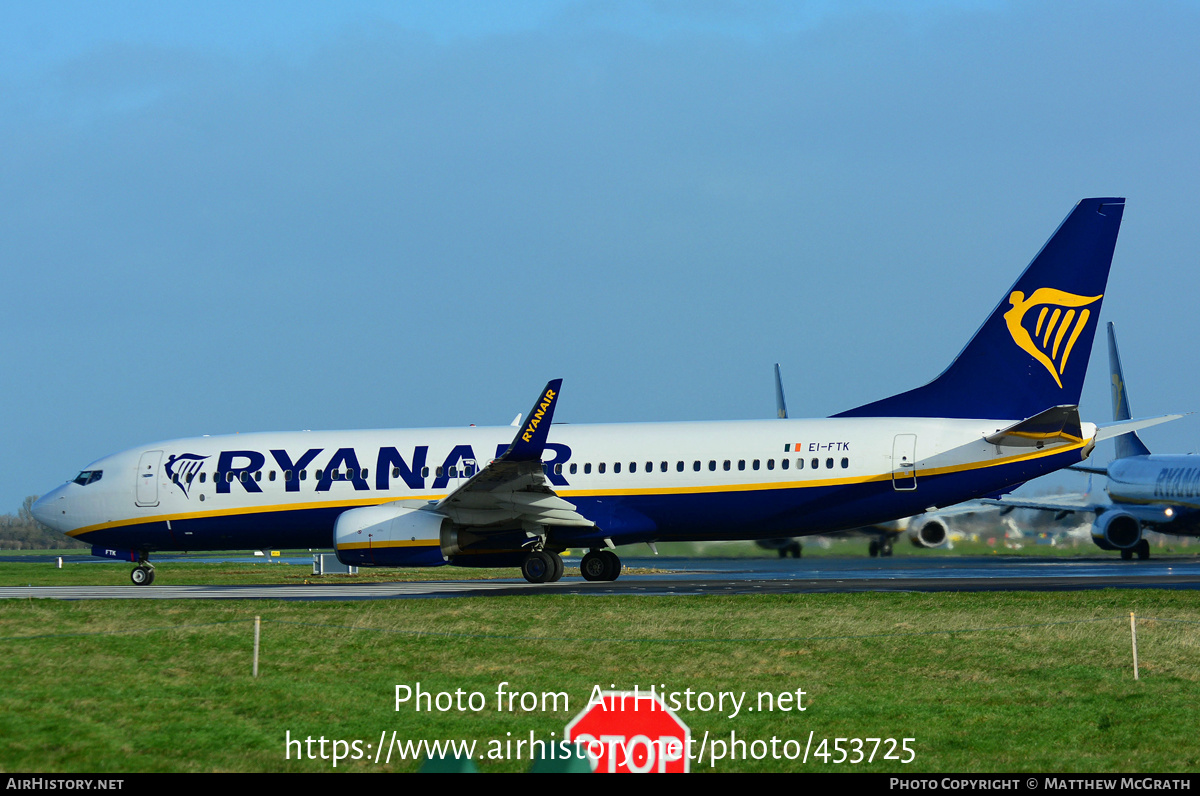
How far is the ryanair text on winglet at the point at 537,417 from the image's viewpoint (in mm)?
25828

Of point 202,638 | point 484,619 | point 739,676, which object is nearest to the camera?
point 739,676

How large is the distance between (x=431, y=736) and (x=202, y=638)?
21.9ft

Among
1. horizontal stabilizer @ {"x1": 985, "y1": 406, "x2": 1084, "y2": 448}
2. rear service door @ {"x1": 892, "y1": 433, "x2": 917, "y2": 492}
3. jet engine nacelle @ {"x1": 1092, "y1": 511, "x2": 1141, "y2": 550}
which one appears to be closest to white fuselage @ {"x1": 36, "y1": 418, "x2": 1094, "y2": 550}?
rear service door @ {"x1": 892, "y1": 433, "x2": 917, "y2": 492}

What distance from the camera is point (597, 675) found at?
14891mm

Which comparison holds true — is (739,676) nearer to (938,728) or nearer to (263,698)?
(938,728)

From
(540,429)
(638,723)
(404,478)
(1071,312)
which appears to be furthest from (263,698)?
(1071,312)

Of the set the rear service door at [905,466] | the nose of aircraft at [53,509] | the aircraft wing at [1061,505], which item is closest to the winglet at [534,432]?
the rear service door at [905,466]

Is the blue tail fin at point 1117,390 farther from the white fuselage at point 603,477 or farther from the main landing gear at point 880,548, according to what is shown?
the white fuselage at point 603,477

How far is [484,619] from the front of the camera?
1995 centimetres

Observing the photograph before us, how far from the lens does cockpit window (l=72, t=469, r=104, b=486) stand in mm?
32688

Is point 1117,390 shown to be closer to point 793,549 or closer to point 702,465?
point 793,549

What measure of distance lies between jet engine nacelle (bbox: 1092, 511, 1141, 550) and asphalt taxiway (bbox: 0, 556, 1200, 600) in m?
8.88

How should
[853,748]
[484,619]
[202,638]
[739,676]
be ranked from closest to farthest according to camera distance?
[853,748], [739,676], [202,638], [484,619]

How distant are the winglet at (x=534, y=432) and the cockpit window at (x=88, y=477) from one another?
43.1 feet
